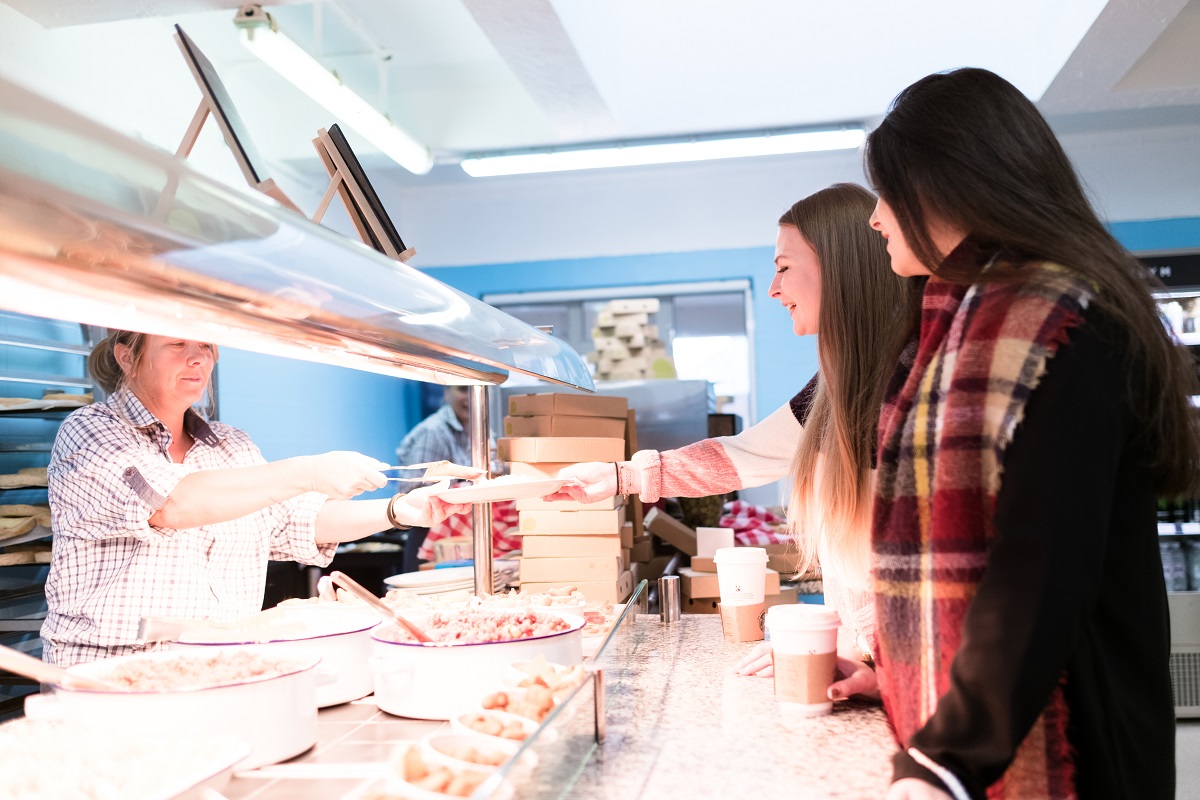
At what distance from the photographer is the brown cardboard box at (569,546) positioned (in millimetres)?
3000

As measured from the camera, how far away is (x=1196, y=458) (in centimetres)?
132

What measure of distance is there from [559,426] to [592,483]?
488mm

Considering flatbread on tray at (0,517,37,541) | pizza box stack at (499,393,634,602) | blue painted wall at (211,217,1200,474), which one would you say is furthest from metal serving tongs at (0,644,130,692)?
blue painted wall at (211,217,1200,474)

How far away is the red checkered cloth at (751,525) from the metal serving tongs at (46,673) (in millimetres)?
2527

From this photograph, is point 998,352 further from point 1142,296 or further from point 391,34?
point 391,34

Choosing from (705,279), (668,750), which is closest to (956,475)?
(668,750)

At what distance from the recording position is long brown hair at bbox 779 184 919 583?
195 centimetres

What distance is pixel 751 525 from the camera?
4.25 meters

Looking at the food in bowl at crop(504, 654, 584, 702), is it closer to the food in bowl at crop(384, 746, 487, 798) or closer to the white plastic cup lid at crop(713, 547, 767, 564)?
the food in bowl at crop(384, 746, 487, 798)

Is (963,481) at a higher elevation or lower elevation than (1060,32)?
lower

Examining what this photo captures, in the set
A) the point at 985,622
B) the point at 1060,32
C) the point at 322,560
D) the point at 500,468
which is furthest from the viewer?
the point at 500,468

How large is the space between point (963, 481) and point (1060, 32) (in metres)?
4.84

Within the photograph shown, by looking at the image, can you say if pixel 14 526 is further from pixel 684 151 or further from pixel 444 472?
pixel 684 151

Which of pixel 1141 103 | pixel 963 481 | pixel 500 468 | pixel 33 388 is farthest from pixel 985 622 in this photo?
pixel 1141 103
